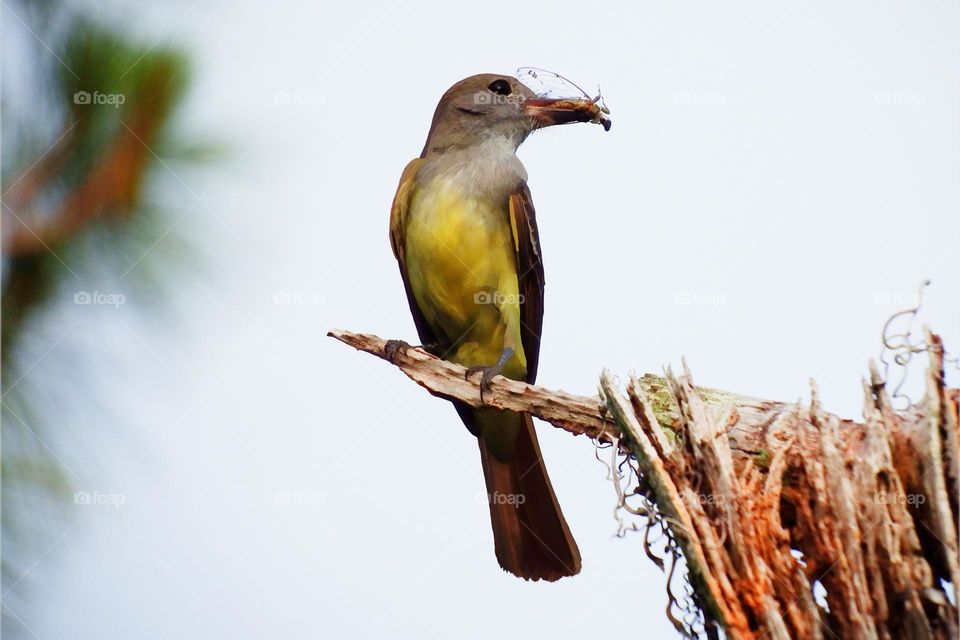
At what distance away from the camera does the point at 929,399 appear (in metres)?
2.86

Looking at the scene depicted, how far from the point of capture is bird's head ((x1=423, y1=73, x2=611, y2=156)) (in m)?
6.36

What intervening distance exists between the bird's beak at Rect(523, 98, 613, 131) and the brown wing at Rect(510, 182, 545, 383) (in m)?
0.55

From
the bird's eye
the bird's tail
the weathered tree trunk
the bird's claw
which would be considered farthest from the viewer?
the bird's eye

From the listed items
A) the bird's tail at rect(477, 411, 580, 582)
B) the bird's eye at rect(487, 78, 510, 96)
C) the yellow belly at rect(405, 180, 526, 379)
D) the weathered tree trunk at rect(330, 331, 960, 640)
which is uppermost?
the bird's eye at rect(487, 78, 510, 96)

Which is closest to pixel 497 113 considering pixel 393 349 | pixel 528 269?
pixel 528 269

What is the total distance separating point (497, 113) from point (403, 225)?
1.00 m

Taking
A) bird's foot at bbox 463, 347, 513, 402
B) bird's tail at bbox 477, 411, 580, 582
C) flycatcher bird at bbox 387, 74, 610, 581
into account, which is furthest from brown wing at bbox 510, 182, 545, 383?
bird's tail at bbox 477, 411, 580, 582

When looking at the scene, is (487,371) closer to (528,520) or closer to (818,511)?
(528,520)

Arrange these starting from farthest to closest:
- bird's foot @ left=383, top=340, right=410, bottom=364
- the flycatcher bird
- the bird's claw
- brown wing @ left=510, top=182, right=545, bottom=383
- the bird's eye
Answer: the bird's eye
brown wing @ left=510, top=182, right=545, bottom=383
the flycatcher bird
bird's foot @ left=383, top=340, right=410, bottom=364
the bird's claw

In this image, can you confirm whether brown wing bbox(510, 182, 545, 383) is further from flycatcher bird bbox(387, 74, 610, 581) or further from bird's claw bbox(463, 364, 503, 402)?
bird's claw bbox(463, 364, 503, 402)

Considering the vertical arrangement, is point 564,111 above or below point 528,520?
above

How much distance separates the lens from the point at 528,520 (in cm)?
546

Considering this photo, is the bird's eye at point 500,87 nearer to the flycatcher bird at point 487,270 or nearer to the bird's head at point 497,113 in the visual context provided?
the bird's head at point 497,113

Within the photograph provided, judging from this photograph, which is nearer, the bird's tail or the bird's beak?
the bird's tail
